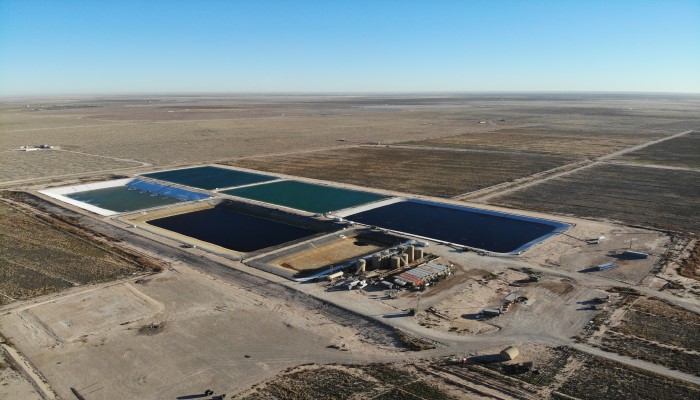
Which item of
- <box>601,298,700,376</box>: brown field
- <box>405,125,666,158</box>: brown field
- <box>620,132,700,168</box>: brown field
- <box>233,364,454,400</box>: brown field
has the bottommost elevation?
<box>233,364,454,400</box>: brown field

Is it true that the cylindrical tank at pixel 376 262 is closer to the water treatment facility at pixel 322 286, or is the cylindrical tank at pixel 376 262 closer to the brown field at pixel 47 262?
the water treatment facility at pixel 322 286

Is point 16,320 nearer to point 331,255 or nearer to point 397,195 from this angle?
point 331,255

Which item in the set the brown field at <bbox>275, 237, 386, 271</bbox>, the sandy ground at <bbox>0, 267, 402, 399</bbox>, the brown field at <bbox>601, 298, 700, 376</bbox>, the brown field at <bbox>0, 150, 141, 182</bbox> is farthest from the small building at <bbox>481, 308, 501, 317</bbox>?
the brown field at <bbox>0, 150, 141, 182</bbox>

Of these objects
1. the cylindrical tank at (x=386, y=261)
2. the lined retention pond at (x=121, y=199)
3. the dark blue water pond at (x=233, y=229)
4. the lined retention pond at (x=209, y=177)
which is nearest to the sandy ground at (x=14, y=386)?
the dark blue water pond at (x=233, y=229)

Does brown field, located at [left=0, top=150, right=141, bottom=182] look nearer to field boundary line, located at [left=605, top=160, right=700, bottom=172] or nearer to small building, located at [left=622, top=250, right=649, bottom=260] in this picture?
small building, located at [left=622, top=250, right=649, bottom=260]

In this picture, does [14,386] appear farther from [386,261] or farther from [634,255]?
[634,255]

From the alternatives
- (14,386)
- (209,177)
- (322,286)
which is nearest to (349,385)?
(322,286)

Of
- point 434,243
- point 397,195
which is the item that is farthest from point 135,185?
point 434,243
